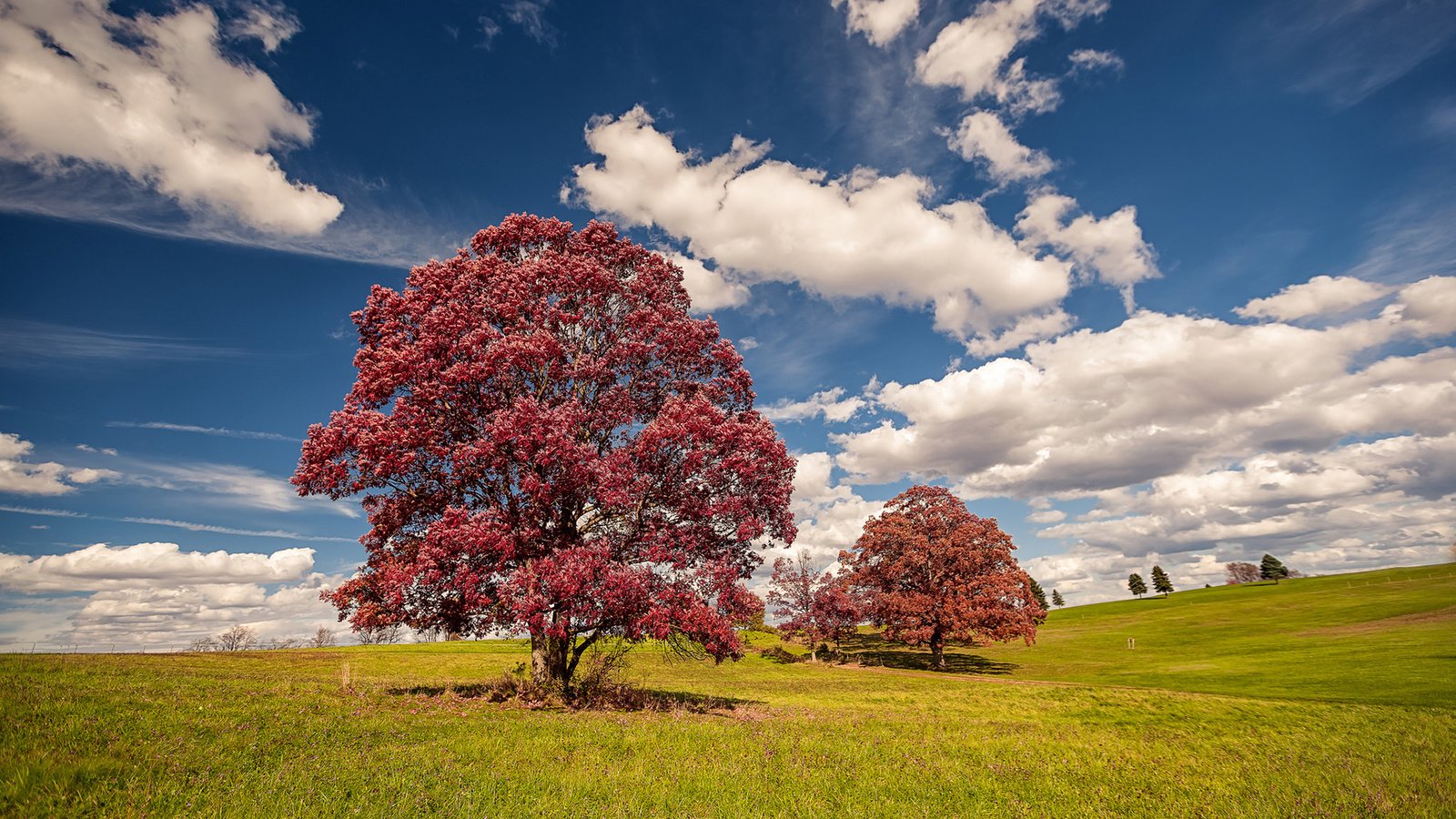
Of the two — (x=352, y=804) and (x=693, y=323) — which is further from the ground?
(x=693, y=323)

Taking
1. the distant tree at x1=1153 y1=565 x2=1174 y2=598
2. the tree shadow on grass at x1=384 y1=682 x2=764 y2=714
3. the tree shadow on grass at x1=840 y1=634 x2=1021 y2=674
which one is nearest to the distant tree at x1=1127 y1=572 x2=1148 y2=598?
the distant tree at x1=1153 y1=565 x2=1174 y2=598

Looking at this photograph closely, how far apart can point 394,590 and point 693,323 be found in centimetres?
1430

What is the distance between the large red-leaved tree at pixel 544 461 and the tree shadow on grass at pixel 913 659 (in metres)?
47.1

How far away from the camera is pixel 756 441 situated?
21.5 meters

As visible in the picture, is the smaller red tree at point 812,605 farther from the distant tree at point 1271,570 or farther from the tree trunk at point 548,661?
the distant tree at point 1271,570

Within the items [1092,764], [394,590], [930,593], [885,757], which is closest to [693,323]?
[394,590]

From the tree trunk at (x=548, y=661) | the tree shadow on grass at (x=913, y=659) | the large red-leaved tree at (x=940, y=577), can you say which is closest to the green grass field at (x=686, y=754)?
the tree trunk at (x=548, y=661)

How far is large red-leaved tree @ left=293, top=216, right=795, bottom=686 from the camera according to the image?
19.1 metres

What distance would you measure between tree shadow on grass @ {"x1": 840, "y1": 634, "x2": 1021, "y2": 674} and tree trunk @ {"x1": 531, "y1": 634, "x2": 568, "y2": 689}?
47110 millimetres

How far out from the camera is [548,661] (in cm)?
2272

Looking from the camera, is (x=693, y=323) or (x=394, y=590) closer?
(x=394, y=590)

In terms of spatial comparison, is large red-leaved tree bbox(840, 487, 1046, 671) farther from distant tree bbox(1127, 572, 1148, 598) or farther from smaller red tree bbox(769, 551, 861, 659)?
distant tree bbox(1127, 572, 1148, 598)

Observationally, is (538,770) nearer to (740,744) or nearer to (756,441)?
(740,744)

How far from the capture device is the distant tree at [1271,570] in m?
164
